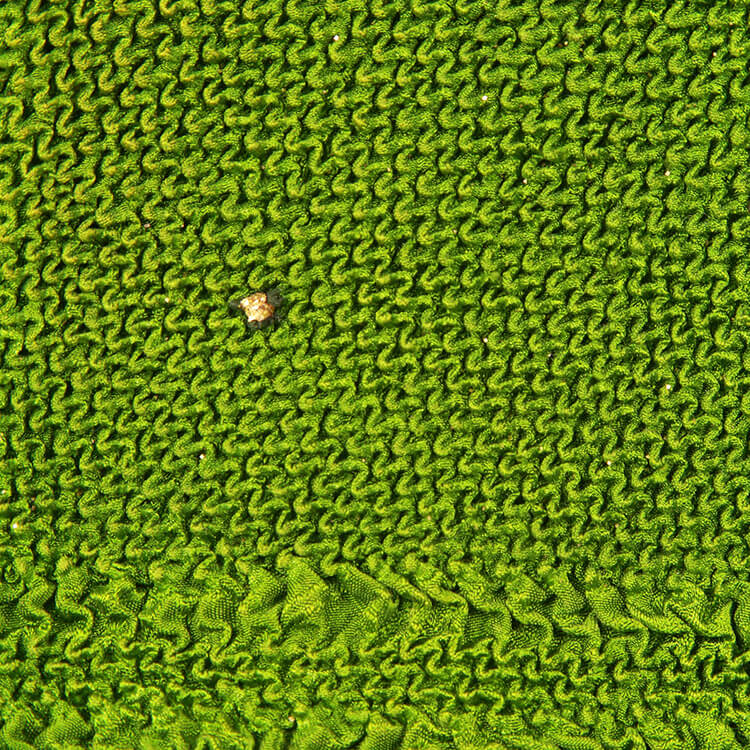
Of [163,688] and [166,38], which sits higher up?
[166,38]

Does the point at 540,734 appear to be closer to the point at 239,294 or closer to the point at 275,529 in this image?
the point at 275,529

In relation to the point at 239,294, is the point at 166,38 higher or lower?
higher

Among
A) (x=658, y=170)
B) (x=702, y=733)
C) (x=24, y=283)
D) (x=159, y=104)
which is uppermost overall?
(x=658, y=170)

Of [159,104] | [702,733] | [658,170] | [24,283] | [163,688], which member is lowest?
[163,688]

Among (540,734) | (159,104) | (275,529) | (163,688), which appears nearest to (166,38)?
(159,104)

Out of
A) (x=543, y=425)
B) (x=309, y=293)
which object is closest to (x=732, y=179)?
(x=543, y=425)

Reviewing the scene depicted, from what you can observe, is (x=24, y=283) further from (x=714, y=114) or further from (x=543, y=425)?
(x=714, y=114)
